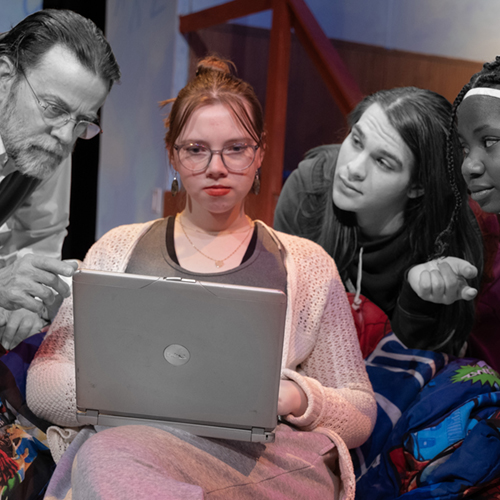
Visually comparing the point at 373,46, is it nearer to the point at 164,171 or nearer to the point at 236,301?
the point at 164,171

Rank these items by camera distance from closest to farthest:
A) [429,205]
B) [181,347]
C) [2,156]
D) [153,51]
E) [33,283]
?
[181,347]
[33,283]
[2,156]
[429,205]
[153,51]

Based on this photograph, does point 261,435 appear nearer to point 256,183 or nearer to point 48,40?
point 256,183

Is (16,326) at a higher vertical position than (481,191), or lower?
lower

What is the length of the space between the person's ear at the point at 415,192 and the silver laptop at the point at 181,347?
0.84m

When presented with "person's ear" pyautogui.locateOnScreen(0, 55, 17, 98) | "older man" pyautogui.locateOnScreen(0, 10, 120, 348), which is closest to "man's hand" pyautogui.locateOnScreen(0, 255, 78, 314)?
"older man" pyautogui.locateOnScreen(0, 10, 120, 348)

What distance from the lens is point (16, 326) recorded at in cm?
155

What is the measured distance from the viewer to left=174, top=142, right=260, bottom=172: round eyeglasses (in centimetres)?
149

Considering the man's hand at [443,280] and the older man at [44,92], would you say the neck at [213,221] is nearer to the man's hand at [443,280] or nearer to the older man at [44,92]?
the older man at [44,92]

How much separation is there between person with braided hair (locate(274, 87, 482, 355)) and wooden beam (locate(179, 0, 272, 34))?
2.43ft

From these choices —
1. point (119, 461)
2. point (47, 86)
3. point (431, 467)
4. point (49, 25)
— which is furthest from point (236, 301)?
point (49, 25)

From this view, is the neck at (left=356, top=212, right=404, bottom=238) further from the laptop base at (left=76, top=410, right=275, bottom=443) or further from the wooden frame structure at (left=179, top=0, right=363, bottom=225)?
the laptop base at (left=76, top=410, right=275, bottom=443)

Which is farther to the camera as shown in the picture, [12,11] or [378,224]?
[378,224]

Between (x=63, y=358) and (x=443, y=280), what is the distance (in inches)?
39.2

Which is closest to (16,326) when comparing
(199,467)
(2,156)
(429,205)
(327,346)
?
(2,156)
